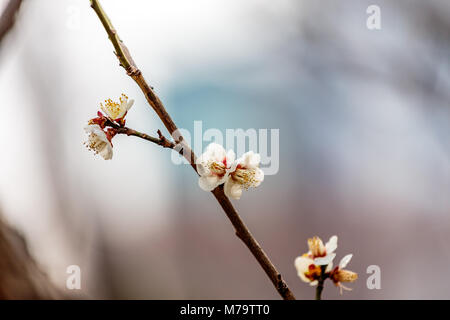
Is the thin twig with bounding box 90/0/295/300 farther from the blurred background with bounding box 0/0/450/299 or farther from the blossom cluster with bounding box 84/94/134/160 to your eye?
the blurred background with bounding box 0/0/450/299

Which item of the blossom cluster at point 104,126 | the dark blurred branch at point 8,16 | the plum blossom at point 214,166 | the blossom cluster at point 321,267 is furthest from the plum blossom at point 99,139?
the dark blurred branch at point 8,16

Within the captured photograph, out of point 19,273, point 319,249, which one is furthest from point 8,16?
point 319,249

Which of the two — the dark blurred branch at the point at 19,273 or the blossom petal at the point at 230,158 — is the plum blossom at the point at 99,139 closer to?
the blossom petal at the point at 230,158

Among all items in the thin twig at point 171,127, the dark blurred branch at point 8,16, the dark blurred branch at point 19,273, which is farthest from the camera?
the dark blurred branch at point 8,16
